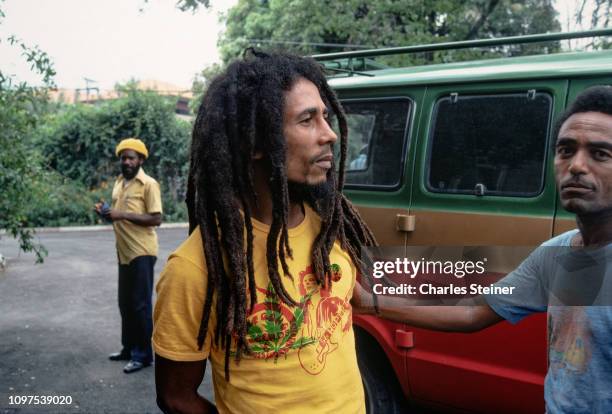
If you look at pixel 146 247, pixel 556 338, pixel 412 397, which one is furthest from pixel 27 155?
pixel 556 338

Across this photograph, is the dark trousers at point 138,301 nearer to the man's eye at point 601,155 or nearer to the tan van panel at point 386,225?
the tan van panel at point 386,225

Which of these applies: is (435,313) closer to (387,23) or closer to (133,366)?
(133,366)

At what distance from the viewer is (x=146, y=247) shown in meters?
4.97

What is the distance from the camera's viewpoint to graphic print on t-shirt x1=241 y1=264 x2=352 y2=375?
4.99 ft

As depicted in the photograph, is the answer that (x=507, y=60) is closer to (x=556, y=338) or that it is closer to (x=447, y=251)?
(x=447, y=251)

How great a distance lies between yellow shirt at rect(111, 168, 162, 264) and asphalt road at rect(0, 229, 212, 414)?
38.3 inches

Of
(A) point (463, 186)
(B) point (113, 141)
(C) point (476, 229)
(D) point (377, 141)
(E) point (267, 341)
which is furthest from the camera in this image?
(B) point (113, 141)

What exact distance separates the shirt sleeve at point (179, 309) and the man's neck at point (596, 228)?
918 millimetres

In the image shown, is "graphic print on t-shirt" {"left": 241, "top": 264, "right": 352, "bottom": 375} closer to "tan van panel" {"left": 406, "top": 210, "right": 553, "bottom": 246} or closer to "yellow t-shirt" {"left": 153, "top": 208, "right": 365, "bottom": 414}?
"yellow t-shirt" {"left": 153, "top": 208, "right": 365, "bottom": 414}

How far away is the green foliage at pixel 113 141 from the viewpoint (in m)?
17.0

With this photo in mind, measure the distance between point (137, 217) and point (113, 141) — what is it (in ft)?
42.4

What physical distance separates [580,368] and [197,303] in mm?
916

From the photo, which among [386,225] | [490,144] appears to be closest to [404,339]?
[386,225]

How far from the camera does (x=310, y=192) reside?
5.67 feet
